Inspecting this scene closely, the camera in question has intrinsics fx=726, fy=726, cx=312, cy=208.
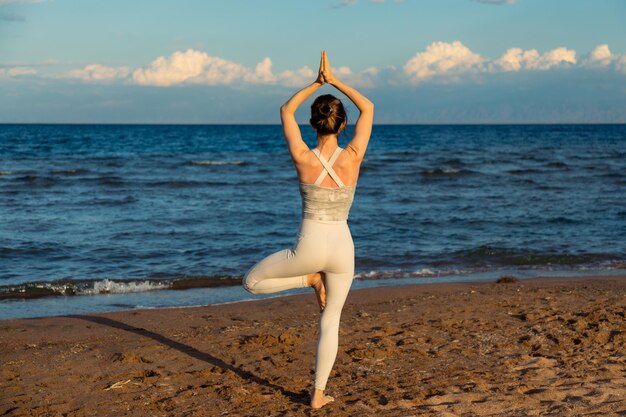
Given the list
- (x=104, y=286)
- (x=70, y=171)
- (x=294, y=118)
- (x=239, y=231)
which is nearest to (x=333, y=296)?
(x=294, y=118)

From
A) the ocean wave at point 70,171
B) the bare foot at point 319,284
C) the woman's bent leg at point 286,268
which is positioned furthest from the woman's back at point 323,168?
the ocean wave at point 70,171

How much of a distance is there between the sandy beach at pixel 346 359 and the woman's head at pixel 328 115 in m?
1.93

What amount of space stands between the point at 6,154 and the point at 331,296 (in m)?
42.7

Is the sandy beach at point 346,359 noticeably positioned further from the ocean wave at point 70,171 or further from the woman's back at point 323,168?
the ocean wave at point 70,171

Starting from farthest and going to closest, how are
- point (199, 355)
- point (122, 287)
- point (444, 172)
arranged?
point (444, 172) < point (122, 287) < point (199, 355)

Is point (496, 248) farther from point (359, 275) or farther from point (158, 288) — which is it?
point (158, 288)

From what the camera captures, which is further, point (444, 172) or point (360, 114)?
point (444, 172)

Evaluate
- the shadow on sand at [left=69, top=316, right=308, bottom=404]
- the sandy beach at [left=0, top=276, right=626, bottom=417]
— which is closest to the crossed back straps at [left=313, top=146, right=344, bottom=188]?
the sandy beach at [left=0, top=276, right=626, bottom=417]

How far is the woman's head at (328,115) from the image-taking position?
14.4 ft

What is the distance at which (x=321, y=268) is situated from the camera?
14.9ft

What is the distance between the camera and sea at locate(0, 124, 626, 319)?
36.8 ft

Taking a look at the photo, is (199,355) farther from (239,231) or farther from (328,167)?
(239,231)

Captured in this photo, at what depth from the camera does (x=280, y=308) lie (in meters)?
9.06

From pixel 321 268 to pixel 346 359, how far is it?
1.97 meters
